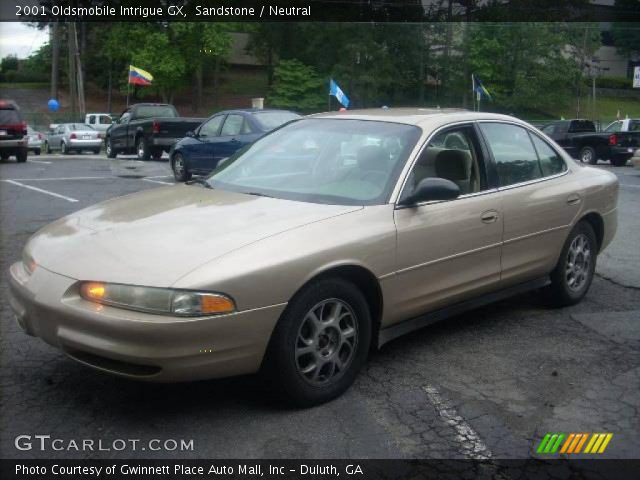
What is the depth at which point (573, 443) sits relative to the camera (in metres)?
3.44

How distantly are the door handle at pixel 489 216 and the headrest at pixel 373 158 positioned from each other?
0.76 m

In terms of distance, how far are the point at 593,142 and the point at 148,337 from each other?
23.1 meters

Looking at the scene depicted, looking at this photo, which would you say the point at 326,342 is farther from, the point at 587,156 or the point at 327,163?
the point at 587,156

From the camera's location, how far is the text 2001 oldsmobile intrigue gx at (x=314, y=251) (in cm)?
332

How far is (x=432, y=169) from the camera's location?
473 cm

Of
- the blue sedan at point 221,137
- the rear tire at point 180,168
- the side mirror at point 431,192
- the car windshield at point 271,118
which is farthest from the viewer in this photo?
the rear tire at point 180,168

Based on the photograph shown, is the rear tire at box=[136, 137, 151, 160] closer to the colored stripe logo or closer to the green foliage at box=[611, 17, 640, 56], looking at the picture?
the colored stripe logo

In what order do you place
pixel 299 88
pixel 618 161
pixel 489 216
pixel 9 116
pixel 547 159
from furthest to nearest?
pixel 299 88 → pixel 618 161 → pixel 9 116 → pixel 547 159 → pixel 489 216

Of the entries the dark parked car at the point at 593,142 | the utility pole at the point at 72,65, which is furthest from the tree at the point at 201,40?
the dark parked car at the point at 593,142

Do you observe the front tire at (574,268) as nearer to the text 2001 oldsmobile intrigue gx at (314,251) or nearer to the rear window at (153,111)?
the text 2001 oldsmobile intrigue gx at (314,251)

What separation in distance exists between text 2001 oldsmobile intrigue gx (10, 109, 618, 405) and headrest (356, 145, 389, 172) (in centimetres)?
1

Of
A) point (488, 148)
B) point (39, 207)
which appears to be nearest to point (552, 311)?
point (488, 148)

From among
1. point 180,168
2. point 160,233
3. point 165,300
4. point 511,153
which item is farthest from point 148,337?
point 180,168

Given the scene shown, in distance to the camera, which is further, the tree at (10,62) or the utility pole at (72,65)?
the tree at (10,62)
